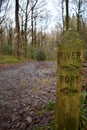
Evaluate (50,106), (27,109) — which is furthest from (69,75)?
(27,109)

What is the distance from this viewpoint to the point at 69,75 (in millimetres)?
3018

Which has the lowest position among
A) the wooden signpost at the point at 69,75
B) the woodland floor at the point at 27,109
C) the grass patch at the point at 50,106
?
the woodland floor at the point at 27,109

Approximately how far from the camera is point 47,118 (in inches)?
160

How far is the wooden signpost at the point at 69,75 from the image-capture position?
118 inches

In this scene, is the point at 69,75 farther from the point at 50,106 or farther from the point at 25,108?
the point at 25,108

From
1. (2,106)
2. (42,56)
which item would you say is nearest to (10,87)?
(2,106)

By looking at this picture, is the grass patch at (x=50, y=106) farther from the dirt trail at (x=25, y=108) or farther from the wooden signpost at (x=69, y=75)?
the wooden signpost at (x=69, y=75)

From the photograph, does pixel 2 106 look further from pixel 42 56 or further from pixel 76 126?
pixel 42 56

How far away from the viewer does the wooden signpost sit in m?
2.99

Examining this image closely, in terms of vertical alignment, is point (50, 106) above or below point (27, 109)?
above

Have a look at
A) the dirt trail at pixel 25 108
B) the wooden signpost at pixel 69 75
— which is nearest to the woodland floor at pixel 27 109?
the dirt trail at pixel 25 108

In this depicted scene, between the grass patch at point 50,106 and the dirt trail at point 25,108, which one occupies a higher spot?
the grass patch at point 50,106

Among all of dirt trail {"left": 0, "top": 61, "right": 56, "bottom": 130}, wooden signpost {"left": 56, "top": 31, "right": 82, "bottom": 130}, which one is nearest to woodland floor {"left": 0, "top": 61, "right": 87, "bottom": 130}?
dirt trail {"left": 0, "top": 61, "right": 56, "bottom": 130}

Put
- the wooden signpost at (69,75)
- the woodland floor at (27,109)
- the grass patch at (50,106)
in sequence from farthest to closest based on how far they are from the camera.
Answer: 1. the grass patch at (50,106)
2. the woodland floor at (27,109)
3. the wooden signpost at (69,75)
